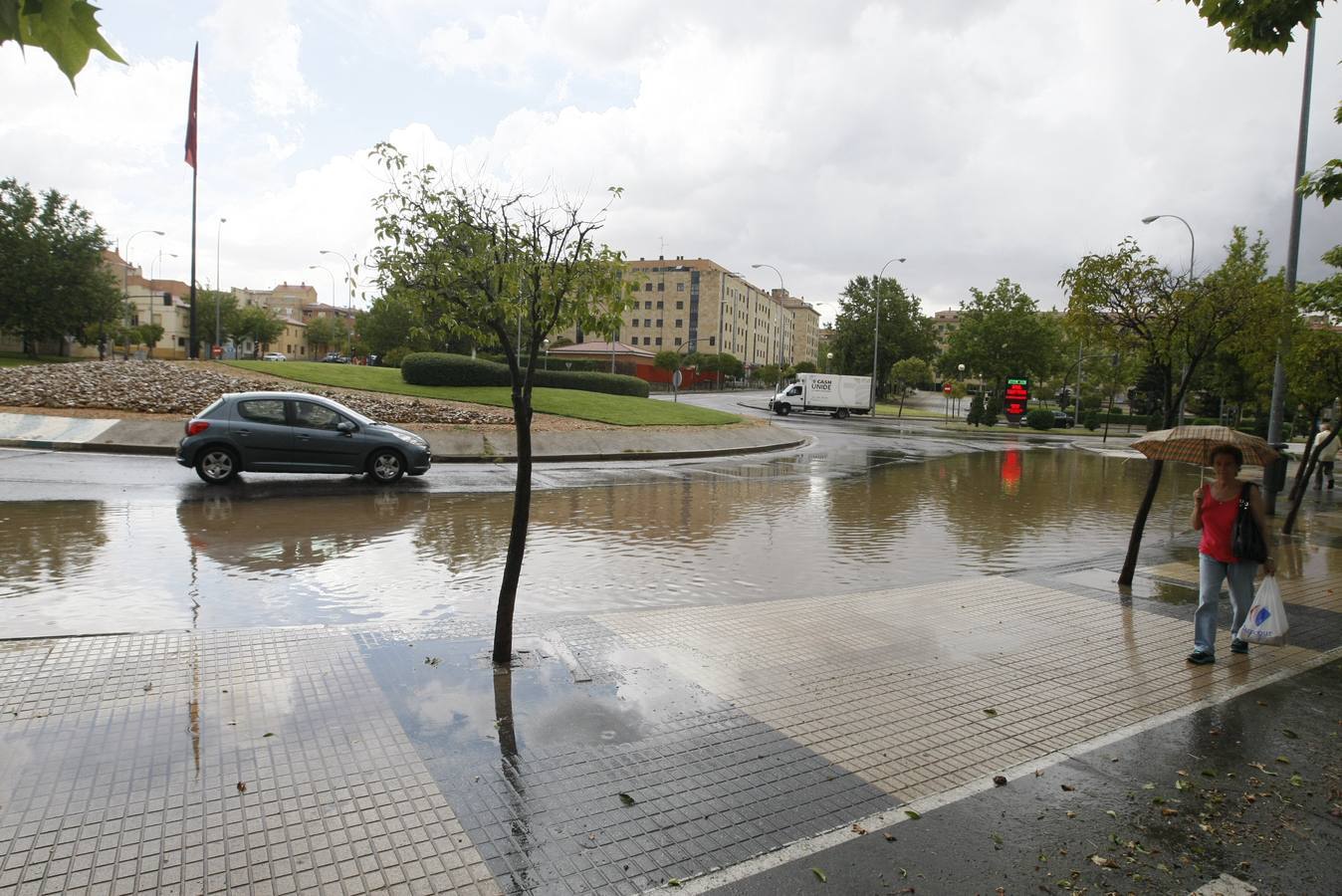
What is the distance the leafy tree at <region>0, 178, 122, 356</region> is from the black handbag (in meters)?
51.8

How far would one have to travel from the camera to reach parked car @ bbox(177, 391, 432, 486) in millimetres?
13188

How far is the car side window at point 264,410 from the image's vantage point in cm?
1353

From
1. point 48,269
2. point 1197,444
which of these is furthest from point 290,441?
point 48,269

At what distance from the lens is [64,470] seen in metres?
13.7

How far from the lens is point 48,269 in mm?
42062

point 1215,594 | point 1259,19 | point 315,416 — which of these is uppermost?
point 1259,19

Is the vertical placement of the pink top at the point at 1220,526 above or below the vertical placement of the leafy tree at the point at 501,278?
below

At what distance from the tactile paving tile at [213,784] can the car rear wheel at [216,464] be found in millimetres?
8740

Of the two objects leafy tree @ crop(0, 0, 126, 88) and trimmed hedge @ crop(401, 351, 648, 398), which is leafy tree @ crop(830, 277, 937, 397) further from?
leafy tree @ crop(0, 0, 126, 88)

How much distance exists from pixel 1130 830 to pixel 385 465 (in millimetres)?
12917

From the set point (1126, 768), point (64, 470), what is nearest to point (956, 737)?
point (1126, 768)

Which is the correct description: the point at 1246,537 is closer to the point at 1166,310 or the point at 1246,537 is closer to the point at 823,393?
the point at 1166,310

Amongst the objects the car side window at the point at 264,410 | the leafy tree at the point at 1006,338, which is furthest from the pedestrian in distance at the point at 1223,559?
the leafy tree at the point at 1006,338

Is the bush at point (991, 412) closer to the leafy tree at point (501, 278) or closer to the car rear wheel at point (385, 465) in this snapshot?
the car rear wheel at point (385, 465)
